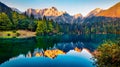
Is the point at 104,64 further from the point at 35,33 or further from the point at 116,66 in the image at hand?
the point at 35,33

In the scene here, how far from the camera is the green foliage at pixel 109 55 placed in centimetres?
2889

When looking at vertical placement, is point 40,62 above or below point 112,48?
below

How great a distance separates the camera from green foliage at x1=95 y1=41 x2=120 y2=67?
28888mm

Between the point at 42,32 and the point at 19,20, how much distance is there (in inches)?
731

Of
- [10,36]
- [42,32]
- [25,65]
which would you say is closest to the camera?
[25,65]

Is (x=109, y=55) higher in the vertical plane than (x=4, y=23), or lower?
higher

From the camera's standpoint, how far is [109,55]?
97.7 feet

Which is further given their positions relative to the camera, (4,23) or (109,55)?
(4,23)

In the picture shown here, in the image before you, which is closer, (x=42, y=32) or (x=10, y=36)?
(x=10, y=36)

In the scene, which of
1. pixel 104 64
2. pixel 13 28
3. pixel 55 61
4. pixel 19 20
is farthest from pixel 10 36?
pixel 104 64

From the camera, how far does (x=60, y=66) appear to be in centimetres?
5753

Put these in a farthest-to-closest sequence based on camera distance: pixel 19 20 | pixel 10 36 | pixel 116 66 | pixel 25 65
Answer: pixel 19 20, pixel 10 36, pixel 25 65, pixel 116 66

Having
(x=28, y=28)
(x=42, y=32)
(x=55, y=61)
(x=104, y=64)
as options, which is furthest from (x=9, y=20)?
(x=104, y=64)

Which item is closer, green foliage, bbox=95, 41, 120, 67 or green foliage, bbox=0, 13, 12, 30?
green foliage, bbox=95, 41, 120, 67
